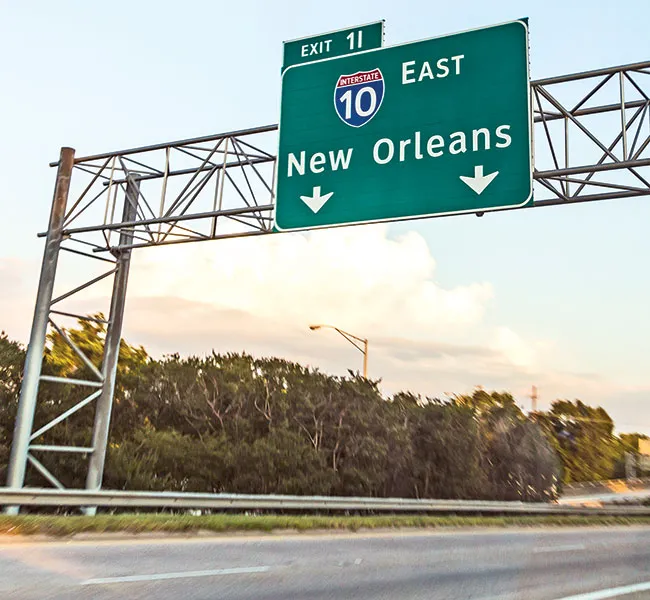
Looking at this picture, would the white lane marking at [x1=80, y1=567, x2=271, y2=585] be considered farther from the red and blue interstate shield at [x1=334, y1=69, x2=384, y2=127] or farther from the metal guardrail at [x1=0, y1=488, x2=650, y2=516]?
the red and blue interstate shield at [x1=334, y1=69, x2=384, y2=127]

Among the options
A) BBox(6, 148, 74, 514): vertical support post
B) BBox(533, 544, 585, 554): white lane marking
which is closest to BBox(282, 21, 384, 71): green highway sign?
BBox(6, 148, 74, 514): vertical support post

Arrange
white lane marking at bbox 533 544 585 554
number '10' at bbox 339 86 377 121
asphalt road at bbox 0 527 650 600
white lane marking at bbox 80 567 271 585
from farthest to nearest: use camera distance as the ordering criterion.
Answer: white lane marking at bbox 533 544 585 554, number '10' at bbox 339 86 377 121, white lane marking at bbox 80 567 271 585, asphalt road at bbox 0 527 650 600

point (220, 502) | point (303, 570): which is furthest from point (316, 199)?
point (220, 502)

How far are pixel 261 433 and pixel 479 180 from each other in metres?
23.6

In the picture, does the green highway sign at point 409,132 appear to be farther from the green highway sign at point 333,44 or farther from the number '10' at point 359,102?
the green highway sign at point 333,44

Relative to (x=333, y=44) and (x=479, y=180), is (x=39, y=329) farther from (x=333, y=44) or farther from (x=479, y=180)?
(x=479, y=180)

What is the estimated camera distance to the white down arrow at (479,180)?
1202cm

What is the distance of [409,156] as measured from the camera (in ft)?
41.8

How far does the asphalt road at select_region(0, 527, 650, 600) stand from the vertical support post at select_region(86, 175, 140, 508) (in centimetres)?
531

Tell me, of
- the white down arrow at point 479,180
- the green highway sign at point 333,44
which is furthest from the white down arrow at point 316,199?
the green highway sign at point 333,44

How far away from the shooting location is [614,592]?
9859 mm

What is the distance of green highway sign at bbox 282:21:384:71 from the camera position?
45.7ft

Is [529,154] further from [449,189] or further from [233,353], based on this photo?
[233,353]

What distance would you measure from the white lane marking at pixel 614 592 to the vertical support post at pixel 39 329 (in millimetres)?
11490
